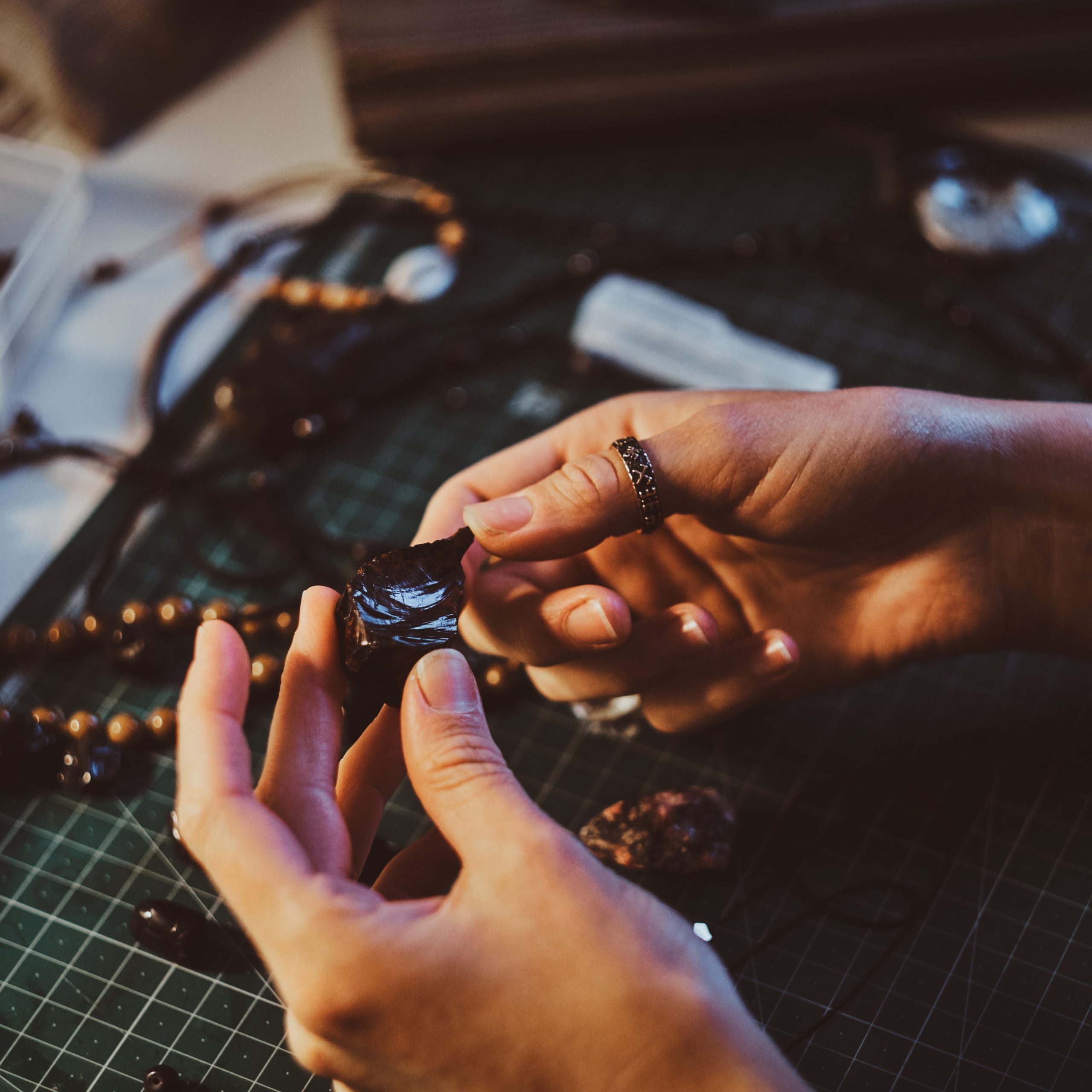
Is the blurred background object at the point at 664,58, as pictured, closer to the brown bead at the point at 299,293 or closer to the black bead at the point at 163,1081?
the brown bead at the point at 299,293

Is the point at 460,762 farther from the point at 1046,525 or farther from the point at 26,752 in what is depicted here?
the point at 1046,525

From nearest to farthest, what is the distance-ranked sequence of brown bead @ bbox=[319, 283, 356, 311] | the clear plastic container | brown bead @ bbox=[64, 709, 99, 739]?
1. brown bead @ bbox=[64, 709, 99, 739]
2. the clear plastic container
3. brown bead @ bbox=[319, 283, 356, 311]

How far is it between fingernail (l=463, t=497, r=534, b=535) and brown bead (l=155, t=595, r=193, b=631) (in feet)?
1.91

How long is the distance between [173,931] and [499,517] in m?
0.68

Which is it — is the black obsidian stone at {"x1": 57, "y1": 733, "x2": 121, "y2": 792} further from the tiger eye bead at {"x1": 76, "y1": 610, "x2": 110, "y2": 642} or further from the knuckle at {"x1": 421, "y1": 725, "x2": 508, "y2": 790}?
the knuckle at {"x1": 421, "y1": 725, "x2": 508, "y2": 790}

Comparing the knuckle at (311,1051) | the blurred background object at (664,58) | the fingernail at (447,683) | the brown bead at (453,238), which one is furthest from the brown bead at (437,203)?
the knuckle at (311,1051)

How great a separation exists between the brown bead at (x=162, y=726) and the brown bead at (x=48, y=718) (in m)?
0.12

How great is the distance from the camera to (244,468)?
173 centimetres

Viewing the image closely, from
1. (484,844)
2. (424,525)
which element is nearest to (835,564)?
(424,525)

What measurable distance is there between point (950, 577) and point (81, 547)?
1.39 meters

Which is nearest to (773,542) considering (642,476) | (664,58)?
(642,476)

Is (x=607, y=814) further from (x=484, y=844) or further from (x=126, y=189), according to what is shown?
(x=126, y=189)

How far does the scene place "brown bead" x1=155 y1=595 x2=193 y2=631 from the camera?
60.2 inches

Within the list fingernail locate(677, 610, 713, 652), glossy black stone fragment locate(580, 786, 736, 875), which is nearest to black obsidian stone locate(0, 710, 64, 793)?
glossy black stone fragment locate(580, 786, 736, 875)
